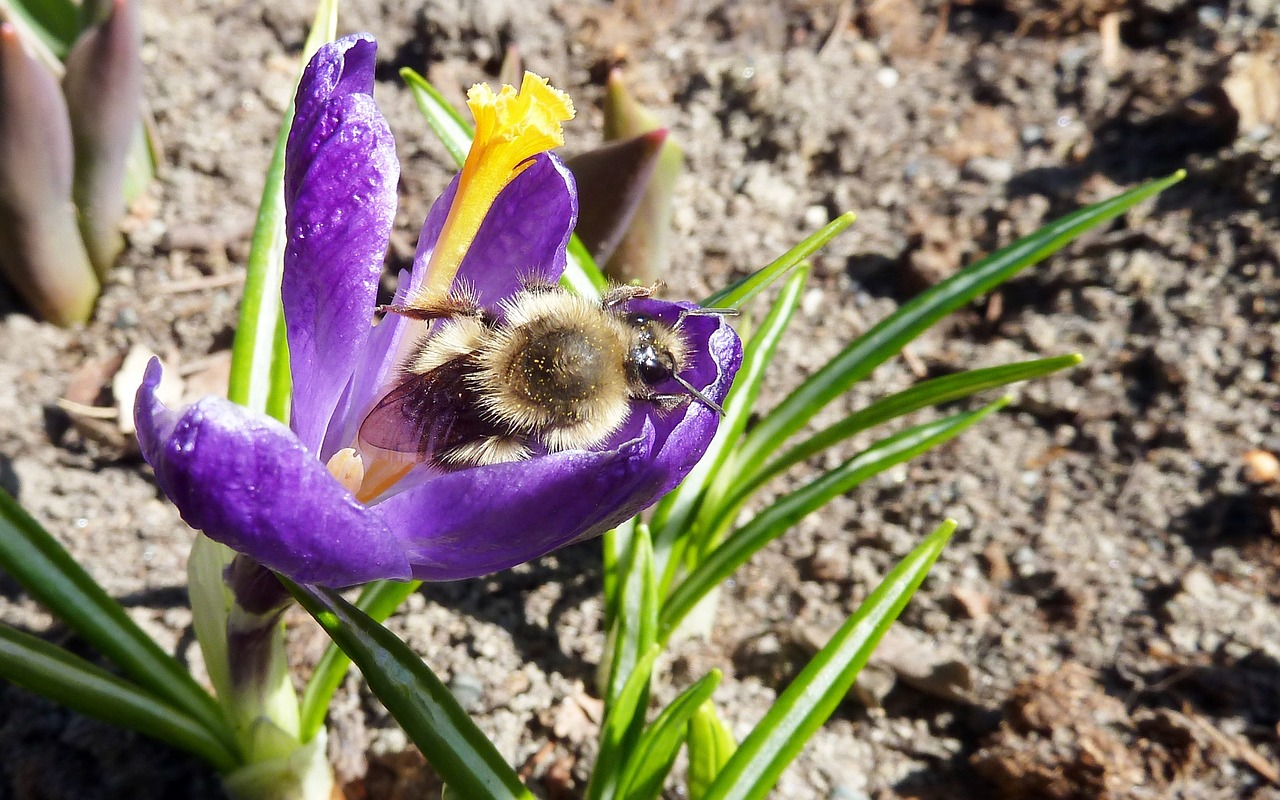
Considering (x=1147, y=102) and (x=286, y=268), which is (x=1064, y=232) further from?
(x=286, y=268)

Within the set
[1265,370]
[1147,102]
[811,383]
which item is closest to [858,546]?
[811,383]

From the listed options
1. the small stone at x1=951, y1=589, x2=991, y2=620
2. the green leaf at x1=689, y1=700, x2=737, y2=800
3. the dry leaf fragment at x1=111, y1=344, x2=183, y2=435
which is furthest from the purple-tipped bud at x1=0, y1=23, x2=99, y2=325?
the small stone at x1=951, y1=589, x2=991, y2=620

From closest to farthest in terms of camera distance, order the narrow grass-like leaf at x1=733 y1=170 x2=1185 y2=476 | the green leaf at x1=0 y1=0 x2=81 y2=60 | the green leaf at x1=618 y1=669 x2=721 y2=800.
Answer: the green leaf at x1=618 y1=669 x2=721 y2=800 < the narrow grass-like leaf at x1=733 y1=170 x2=1185 y2=476 < the green leaf at x1=0 y1=0 x2=81 y2=60

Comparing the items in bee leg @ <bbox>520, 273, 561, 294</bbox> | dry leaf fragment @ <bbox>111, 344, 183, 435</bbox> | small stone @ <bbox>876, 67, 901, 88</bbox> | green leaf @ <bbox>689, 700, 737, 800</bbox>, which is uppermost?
small stone @ <bbox>876, 67, 901, 88</bbox>

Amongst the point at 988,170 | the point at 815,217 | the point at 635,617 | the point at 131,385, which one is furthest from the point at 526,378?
the point at 988,170

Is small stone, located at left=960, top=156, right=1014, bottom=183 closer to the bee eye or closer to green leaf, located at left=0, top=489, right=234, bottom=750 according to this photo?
the bee eye

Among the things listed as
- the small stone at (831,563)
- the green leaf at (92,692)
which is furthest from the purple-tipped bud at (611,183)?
the green leaf at (92,692)
